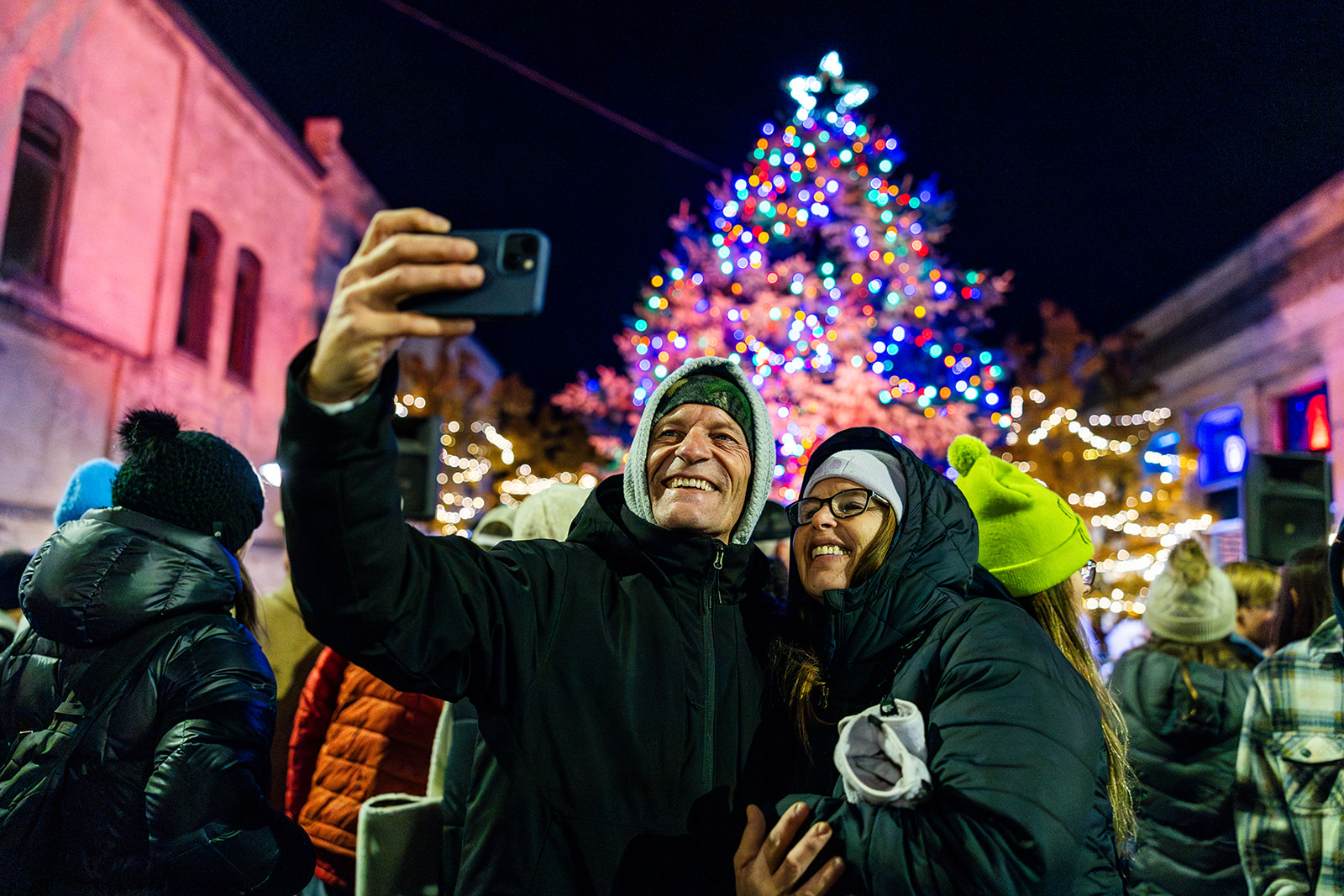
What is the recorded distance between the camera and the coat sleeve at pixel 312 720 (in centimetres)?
347

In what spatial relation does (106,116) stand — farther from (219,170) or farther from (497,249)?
(497,249)

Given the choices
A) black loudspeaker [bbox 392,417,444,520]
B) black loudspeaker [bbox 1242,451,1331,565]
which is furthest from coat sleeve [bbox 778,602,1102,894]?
black loudspeaker [bbox 392,417,444,520]

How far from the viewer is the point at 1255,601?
16.6 feet

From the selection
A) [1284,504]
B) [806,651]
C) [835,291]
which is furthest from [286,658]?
[835,291]

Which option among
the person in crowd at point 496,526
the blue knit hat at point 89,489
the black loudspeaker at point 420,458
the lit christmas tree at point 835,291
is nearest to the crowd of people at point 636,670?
the person in crowd at point 496,526

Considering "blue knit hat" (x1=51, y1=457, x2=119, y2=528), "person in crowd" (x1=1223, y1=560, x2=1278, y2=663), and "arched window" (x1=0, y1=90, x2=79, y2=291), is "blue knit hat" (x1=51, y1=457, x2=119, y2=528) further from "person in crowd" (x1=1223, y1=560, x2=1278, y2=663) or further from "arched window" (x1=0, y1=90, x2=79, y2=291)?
"arched window" (x1=0, y1=90, x2=79, y2=291)

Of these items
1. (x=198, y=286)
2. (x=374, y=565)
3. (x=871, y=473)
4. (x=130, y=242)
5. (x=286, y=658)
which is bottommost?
(x=286, y=658)

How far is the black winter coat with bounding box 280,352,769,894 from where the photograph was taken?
1.70 m

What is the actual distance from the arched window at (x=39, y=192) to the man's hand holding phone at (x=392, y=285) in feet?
31.9

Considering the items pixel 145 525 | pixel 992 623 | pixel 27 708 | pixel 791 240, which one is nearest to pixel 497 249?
pixel 992 623

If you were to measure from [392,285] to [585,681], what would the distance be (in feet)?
3.48

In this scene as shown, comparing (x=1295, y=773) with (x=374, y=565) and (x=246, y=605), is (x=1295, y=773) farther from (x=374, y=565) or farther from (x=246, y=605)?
(x=246, y=605)

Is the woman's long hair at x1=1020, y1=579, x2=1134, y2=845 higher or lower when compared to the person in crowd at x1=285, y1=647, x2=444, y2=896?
higher

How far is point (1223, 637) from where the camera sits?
4098 millimetres
